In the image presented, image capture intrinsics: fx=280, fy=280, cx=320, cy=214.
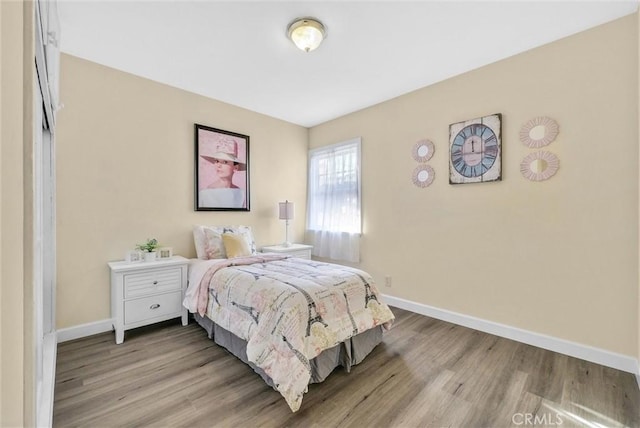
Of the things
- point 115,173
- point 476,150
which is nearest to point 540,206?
point 476,150

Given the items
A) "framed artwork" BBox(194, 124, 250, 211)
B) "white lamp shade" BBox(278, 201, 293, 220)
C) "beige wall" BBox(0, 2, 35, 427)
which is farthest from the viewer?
"white lamp shade" BBox(278, 201, 293, 220)

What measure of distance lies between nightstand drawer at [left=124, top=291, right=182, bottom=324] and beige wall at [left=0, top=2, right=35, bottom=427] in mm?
1873

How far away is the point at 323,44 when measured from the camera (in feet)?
7.84

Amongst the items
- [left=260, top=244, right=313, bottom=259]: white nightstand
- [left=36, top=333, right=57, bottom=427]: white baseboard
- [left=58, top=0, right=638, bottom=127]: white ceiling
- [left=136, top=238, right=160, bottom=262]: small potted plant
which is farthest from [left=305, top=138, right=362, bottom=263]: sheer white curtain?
[left=36, top=333, right=57, bottom=427]: white baseboard

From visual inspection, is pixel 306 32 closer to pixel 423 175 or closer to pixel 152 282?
pixel 423 175

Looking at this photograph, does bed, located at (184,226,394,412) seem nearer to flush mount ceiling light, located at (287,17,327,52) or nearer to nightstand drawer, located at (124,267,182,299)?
nightstand drawer, located at (124,267,182,299)

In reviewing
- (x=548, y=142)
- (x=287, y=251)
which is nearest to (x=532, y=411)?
(x=548, y=142)

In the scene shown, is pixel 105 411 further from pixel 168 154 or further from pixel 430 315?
pixel 430 315

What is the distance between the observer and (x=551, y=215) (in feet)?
7.82

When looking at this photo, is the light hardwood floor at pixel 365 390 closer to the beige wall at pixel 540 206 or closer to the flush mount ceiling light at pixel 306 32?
the beige wall at pixel 540 206

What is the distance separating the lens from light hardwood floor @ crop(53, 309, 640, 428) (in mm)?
1611

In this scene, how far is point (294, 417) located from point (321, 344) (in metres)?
0.43

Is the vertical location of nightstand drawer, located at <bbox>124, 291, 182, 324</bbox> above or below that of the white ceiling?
below

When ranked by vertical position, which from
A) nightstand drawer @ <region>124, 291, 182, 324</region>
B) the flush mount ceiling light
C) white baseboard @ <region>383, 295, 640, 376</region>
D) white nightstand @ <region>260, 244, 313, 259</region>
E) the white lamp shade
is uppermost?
the flush mount ceiling light
